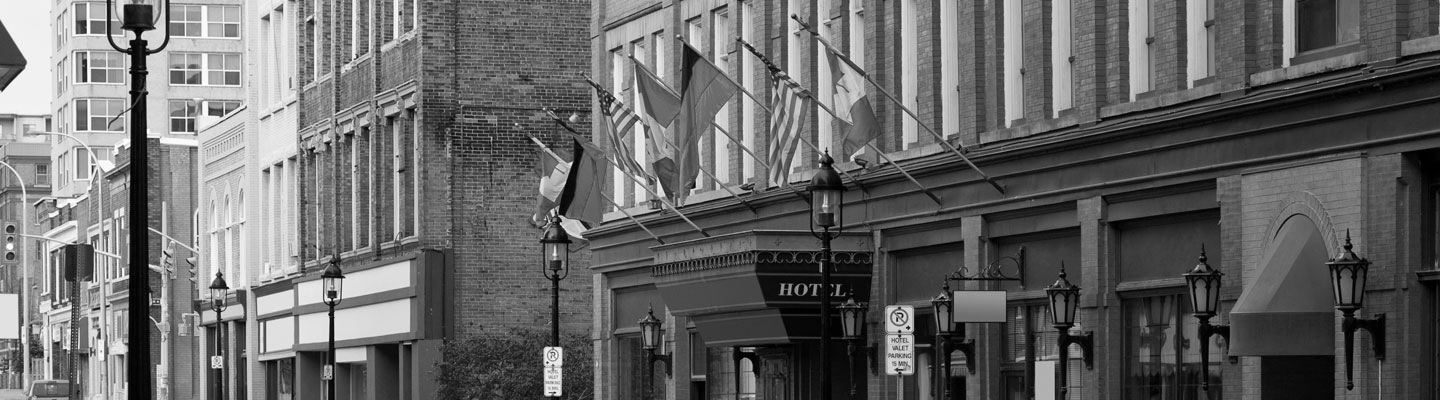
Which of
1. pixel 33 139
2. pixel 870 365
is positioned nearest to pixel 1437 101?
pixel 870 365

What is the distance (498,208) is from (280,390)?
15.3 m

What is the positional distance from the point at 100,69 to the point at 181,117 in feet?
Result: 32.9

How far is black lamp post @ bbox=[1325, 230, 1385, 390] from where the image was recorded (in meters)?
19.0

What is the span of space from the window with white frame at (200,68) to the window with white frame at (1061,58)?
85.8 metres

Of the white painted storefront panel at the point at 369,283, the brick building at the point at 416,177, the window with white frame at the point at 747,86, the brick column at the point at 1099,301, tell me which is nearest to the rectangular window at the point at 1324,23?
the brick column at the point at 1099,301

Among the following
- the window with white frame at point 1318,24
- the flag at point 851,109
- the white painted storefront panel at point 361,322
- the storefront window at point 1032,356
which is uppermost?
the window with white frame at point 1318,24

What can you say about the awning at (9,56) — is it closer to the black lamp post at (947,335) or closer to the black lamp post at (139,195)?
the black lamp post at (139,195)

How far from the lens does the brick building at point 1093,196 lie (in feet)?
64.1

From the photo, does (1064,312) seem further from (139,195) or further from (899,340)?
(139,195)

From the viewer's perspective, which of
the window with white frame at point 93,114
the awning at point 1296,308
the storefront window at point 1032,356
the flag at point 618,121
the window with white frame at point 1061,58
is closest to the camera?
the awning at point 1296,308

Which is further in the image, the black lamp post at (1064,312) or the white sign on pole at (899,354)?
the black lamp post at (1064,312)

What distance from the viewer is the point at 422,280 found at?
45750 millimetres

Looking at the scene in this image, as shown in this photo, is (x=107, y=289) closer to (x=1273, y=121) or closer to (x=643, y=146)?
(x=643, y=146)

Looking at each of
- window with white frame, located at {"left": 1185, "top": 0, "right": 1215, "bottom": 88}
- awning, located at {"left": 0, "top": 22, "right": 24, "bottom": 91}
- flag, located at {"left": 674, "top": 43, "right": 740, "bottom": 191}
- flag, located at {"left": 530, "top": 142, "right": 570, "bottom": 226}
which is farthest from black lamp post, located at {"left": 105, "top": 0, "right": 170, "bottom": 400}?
flag, located at {"left": 530, "top": 142, "right": 570, "bottom": 226}
